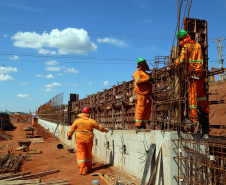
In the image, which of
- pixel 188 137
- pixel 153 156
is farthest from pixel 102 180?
pixel 188 137

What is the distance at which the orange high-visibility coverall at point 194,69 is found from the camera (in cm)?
546

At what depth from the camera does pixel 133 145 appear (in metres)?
6.80

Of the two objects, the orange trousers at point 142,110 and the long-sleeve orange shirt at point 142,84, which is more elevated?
the long-sleeve orange shirt at point 142,84

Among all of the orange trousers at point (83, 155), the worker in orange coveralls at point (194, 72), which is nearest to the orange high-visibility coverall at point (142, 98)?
the worker in orange coveralls at point (194, 72)

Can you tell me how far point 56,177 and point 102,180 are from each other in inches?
66.4

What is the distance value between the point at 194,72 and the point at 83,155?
4913 mm

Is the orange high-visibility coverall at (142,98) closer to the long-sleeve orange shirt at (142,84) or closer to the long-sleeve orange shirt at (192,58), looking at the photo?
the long-sleeve orange shirt at (142,84)

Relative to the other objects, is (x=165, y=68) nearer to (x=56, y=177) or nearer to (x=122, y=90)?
(x=122, y=90)

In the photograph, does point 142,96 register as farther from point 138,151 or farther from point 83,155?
point 83,155

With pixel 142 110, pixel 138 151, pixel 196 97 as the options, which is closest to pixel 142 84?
pixel 142 110

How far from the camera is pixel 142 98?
6770mm

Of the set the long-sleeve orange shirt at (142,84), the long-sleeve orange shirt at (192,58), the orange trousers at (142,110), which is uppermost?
the long-sleeve orange shirt at (192,58)

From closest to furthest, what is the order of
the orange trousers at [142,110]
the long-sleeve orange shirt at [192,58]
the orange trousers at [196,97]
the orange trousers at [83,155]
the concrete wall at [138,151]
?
the concrete wall at [138,151]
the orange trousers at [196,97]
the long-sleeve orange shirt at [192,58]
the orange trousers at [142,110]
the orange trousers at [83,155]

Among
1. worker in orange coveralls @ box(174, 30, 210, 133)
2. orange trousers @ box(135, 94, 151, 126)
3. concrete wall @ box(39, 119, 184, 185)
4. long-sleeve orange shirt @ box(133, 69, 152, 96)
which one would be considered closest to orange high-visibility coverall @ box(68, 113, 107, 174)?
concrete wall @ box(39, 119, 184, 185)
